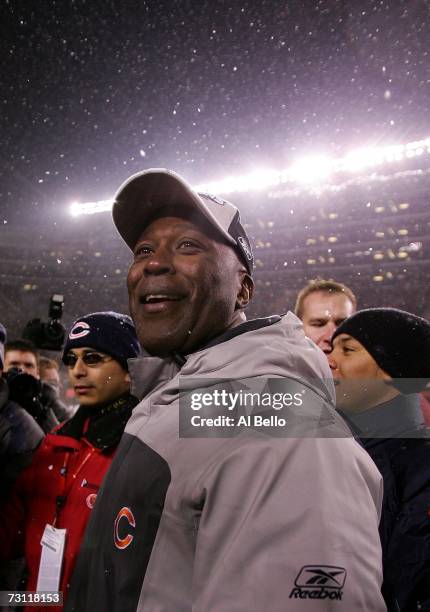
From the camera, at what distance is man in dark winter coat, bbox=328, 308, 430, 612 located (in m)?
1.11

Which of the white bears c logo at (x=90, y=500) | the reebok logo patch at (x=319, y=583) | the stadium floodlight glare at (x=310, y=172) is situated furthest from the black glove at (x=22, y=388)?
the stadium floodlight glare at (x=310, y=172)

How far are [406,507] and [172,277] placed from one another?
0.85 metres

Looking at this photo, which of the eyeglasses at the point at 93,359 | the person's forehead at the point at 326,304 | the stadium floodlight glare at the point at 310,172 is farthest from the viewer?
the stadium floodlight glare at the point at 310,172

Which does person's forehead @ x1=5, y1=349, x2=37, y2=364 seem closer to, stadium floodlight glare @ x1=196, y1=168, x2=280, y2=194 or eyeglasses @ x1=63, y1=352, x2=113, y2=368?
eyeglasses @ x1=63, y1=352, x2=113, y2=368

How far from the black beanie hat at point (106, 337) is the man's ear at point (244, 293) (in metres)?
0.93

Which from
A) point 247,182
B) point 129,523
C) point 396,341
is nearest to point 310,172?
point 247,182

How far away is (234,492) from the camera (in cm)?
62

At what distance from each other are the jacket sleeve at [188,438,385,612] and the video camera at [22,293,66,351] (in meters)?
3.10

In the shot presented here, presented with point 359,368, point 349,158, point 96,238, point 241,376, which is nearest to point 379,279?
point 349,158

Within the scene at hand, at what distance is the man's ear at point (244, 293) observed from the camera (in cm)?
110

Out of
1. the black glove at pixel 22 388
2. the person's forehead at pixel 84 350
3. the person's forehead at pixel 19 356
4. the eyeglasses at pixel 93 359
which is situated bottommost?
the black glove at pixel 22 388

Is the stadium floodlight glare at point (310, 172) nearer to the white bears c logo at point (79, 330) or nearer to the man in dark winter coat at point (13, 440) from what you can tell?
the white bears c logo at point (79, 330)

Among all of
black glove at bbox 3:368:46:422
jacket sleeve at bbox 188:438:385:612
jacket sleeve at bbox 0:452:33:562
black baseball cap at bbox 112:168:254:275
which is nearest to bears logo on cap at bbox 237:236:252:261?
black baseball cap at bbox 112:168:254:275

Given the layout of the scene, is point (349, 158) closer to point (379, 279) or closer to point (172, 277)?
point (379, 279)
